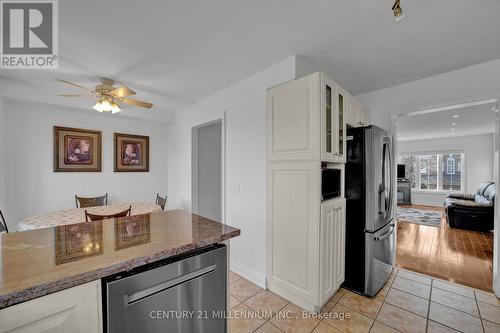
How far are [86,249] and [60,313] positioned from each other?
299mm

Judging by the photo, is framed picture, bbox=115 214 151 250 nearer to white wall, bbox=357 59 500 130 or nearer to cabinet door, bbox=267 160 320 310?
cabinet door, bbox=267 160 320 310

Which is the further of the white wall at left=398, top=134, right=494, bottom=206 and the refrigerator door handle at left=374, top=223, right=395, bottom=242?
the white wall at left=398, top=134, right=494, bottom=206

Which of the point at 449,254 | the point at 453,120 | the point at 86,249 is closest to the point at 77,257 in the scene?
the point at 86,249

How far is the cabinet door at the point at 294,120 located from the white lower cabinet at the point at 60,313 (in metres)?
1.71

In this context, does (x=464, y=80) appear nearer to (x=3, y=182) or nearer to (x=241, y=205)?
(x=241, y=205)

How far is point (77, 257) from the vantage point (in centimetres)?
91

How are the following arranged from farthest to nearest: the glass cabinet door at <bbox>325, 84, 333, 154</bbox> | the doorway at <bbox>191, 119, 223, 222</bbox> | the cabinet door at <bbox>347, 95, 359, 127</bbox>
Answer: the doorway at <bbox>191, 119, 223, 222</bbox>, the cabinet door at <bbox>347, 95, 359, 127</bbox>, the glass cabinet door at <bbox>325, 84, 333, 154</bbox>

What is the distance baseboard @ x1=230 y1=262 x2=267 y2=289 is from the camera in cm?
236

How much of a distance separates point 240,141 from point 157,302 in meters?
2.01

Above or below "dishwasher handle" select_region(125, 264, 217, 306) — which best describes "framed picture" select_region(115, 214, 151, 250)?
above

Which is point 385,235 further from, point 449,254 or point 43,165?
point 43,165

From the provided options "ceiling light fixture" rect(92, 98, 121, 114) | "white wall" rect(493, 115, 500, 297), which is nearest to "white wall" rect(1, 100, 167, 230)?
"ceiling light fixture" rect(92, 98, 121, 114)

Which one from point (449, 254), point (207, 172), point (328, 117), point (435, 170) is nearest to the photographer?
point (328, 117)

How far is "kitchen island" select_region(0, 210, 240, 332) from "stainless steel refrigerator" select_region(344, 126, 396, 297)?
1.55 meters
